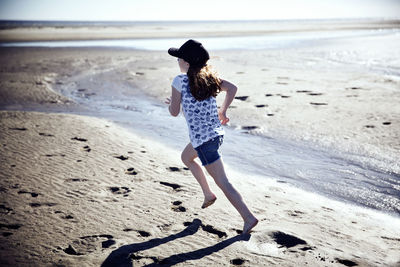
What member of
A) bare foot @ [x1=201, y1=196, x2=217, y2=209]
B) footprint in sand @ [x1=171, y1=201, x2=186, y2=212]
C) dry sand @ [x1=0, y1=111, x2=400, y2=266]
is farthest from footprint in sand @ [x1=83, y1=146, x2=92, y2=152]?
bare foot @ [x1=201, y1=196, x2=217, y2=209]

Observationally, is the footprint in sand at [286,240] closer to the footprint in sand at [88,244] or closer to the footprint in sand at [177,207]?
the footprint in sand at [177,207]

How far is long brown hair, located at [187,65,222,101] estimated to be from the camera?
3.07 metres

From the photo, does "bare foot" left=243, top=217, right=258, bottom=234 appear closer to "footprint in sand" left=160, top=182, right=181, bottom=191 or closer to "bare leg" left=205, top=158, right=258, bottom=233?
"bare leg" left=205, top=158, right=258, bottom=233

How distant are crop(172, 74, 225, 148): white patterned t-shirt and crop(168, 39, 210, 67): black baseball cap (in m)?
0.16

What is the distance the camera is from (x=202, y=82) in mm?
3066

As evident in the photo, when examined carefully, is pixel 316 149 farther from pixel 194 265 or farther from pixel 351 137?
pixel 194 265

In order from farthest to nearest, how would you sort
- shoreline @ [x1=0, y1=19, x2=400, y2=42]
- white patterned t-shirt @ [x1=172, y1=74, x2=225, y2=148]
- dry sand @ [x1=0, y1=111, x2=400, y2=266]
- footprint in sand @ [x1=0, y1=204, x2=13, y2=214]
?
shoreline @ [x1=0, y1=19, x2=400, y2=42] → footprint in sand @ [x1=0, y1=204, x2=13, y2=214] → white patterned t-shirt @ [x1=172, y1=74, x2=225, y2=148] → dry sand @ [x1=0, y1=111, x2=400, y2=266]

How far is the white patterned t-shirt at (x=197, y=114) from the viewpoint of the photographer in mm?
3178

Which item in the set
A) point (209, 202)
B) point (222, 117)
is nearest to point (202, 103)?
point (222, 117)

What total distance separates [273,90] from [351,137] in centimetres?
365

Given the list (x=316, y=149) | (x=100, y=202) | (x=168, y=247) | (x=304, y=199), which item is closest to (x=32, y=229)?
(x=100, y=202)

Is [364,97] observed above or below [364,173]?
above

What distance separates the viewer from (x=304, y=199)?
13.6ft

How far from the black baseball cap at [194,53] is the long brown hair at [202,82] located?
56mm
